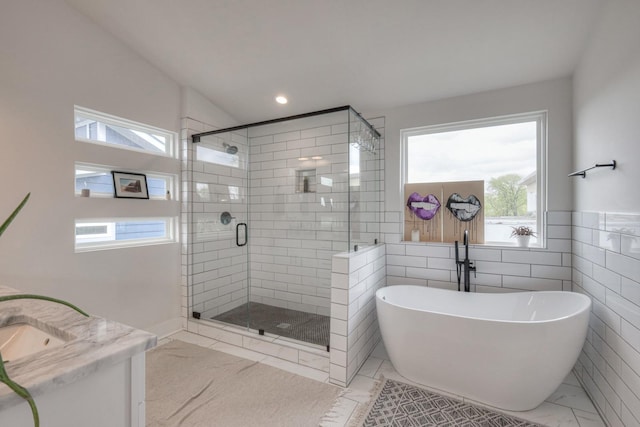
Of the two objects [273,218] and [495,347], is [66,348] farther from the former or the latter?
[273,218]

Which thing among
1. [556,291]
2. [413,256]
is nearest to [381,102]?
[413,256]

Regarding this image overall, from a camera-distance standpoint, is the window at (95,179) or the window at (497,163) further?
the window at (497,163)

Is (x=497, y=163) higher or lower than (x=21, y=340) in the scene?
higher

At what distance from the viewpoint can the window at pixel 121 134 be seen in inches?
96.0

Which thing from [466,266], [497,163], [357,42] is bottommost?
[466,266]

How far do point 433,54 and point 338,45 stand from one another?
2.52ft

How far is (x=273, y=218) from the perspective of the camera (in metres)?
3.59

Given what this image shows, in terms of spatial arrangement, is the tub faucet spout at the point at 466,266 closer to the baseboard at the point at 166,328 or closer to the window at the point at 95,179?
the baseboard at the point at 166,328

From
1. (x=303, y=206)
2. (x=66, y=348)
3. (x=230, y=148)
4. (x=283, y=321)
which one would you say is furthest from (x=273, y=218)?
(x=66, y=348)

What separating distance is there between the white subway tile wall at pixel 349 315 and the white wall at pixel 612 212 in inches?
62.1

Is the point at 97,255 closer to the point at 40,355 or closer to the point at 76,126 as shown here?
the point at 76,126

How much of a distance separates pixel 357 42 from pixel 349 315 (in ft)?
7.02

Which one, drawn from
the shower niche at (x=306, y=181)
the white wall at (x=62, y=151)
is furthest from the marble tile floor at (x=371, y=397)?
the shower niche at (x=306, y=181)

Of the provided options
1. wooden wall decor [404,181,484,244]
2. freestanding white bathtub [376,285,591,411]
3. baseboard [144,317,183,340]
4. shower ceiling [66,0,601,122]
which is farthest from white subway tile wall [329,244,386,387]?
baseboard [144,317,183,340]
